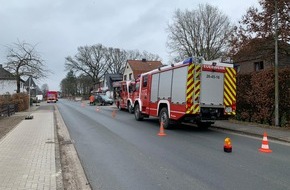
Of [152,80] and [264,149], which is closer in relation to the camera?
[264,149]

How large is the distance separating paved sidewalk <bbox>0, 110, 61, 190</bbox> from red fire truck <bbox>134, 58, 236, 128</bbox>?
550 cm

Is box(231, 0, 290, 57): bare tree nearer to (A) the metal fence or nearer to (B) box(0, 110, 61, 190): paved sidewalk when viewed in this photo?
(B) box(0, 110, 61, 190): paved sidewalk

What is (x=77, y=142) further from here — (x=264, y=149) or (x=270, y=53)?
(x=270, y=53)

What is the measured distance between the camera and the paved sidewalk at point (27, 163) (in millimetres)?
5664

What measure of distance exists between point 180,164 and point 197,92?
6.34 metres

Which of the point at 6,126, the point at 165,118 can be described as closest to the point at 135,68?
the point at 6,126

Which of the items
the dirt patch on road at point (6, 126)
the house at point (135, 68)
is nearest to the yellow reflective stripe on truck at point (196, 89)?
the dirt patch on road at point (6, 126)

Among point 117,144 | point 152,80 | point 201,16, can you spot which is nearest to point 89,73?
point 201,16

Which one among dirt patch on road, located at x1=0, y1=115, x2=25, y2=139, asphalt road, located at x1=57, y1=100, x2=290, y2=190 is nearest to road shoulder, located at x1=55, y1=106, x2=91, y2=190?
asphalt road, located at x1=57, y1=100, x2=290, y2=190

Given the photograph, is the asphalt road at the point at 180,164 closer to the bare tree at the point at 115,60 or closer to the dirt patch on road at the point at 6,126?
the dirt patch on road at the point at 6,126

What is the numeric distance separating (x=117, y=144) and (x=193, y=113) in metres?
4.23

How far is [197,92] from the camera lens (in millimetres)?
13492

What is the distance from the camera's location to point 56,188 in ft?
17.9

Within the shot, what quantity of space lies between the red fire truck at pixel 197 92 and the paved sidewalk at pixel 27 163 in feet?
18.0
